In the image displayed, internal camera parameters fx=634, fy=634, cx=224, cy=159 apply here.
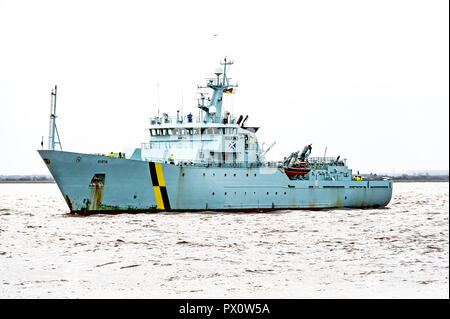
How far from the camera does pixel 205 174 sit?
32250mm

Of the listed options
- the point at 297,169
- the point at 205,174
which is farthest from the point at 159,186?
the point at 297,169

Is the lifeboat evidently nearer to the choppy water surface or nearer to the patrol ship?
the patrol ship

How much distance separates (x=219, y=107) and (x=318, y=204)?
8177 millimetres

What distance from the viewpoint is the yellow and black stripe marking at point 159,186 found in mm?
30906

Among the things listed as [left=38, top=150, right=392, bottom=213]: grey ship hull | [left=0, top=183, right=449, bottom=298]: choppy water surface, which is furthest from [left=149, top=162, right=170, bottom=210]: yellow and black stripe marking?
[left=0, top=183, right=449, bottom=298]: choppy water surface

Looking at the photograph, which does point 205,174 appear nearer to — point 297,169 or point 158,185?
point 158,185

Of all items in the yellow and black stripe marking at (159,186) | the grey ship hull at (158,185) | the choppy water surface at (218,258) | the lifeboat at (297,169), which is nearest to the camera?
the choppy water surface at (218,258)

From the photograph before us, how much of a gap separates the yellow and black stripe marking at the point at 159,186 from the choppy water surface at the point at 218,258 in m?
Result: 1.26

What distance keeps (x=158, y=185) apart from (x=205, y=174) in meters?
2.58

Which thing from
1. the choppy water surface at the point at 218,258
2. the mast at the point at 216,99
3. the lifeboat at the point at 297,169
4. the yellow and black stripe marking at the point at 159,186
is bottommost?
the choppy water surface at the point at 218,258

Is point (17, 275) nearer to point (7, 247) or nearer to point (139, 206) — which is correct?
point (7, 247)

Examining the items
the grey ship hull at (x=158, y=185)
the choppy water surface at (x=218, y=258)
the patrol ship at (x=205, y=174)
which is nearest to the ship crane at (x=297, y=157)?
the patrol ship at (x=205, y=174)

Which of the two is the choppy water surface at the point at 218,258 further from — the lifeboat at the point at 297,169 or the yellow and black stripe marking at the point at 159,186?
the lifeboat at the point at 297,169

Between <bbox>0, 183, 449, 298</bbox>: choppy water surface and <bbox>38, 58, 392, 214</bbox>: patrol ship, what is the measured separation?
1.49 meters
